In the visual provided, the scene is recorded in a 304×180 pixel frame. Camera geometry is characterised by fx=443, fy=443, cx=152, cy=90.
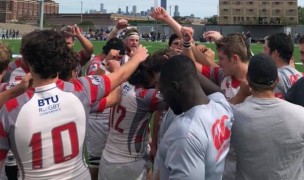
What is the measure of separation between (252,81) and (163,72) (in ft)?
2.63

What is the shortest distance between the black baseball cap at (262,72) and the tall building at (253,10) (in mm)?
116657

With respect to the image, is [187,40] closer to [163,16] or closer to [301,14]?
[163,16]

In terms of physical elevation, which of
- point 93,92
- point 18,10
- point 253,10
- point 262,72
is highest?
point 18,10

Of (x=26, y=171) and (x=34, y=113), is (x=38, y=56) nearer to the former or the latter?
(x=34, y=113)

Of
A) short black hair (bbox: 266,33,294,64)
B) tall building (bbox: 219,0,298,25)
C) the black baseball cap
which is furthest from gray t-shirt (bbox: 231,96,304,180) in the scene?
tall building (bbox: 219,0,298,25)

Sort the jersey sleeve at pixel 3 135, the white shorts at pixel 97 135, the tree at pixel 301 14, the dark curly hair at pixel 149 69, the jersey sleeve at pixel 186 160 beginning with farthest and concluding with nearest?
the tree at pixel 301 14 < the white shorts at pixel 97 135 < the dark curly hair at pixel 149 69 < the jersey sleeve at pixel 3 135 < the jersey sleeve at pixel 186 160

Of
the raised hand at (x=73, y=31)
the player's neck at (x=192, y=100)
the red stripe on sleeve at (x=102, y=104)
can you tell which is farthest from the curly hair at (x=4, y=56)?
the player's neck at (x=192, y=100)

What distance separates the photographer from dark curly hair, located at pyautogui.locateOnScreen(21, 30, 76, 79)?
9.41 ft

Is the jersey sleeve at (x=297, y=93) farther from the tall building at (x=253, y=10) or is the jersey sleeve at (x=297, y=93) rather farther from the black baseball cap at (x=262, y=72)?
the tall building at (x=253, y=10)

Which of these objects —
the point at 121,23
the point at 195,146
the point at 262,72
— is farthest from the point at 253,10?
the point at 195,146

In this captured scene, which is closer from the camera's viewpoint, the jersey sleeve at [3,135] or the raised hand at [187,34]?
the jersey sleeve at [3,135]

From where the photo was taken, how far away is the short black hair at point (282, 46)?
15.5 ft

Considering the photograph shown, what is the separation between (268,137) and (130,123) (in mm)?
1530

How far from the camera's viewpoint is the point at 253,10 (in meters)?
120
